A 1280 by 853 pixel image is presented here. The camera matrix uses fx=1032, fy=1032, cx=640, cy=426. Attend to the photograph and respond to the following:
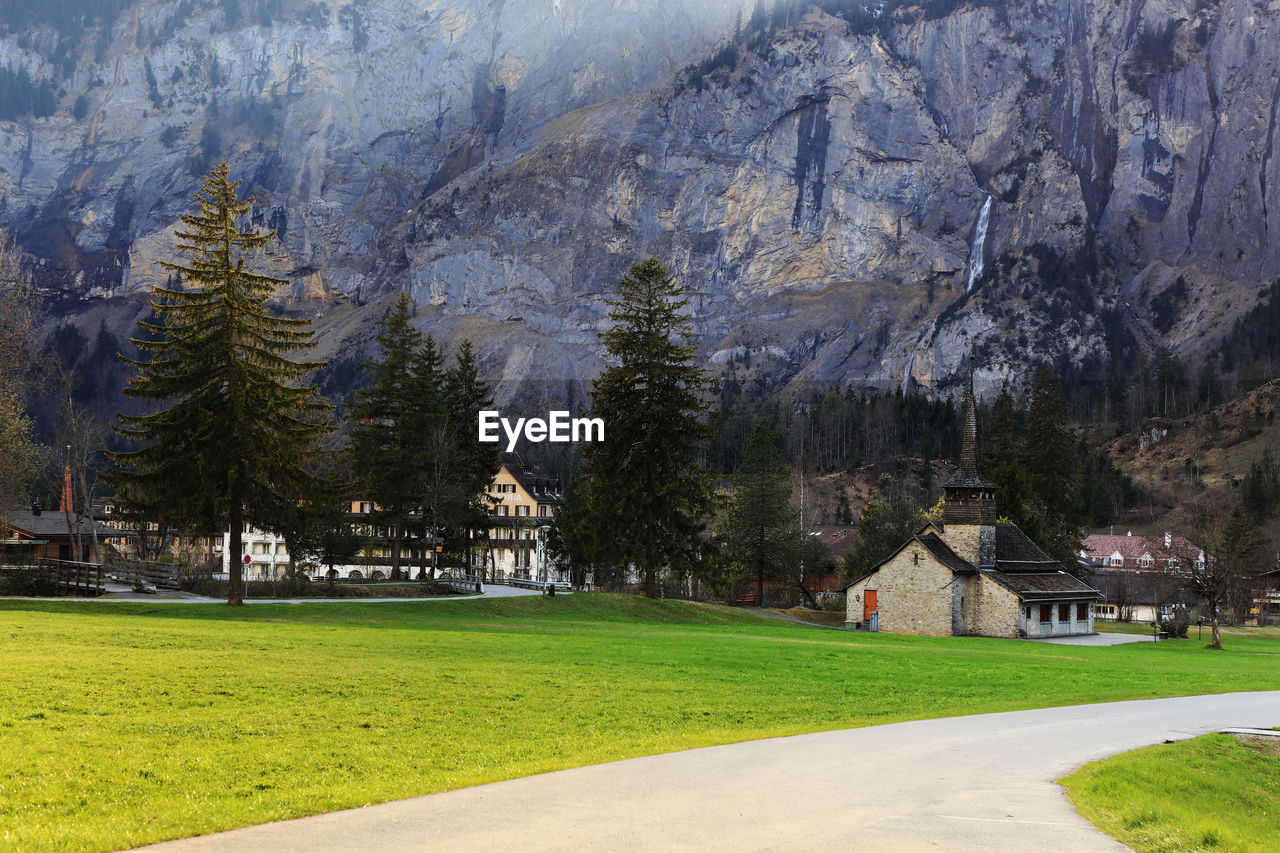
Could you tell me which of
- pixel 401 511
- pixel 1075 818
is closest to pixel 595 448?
pixel 401 511

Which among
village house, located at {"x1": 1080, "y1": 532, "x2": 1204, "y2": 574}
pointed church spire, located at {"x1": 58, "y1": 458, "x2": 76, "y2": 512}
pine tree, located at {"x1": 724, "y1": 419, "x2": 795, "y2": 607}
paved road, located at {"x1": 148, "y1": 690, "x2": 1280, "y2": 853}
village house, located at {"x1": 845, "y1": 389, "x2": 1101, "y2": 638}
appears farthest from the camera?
village house, located at {"x1": 1080, "y1": 532, "x2": 1204, "y2": 574}

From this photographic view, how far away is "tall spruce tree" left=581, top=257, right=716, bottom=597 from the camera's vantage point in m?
55.5

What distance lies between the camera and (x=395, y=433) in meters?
62.7

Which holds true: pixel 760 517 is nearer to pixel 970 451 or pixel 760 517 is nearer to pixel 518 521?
pixel 970 451

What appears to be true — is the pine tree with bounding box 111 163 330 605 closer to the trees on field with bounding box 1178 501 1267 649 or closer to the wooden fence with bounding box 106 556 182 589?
the wooden fence with bounding box 106 556 182 589

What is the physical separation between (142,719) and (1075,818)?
12589mm

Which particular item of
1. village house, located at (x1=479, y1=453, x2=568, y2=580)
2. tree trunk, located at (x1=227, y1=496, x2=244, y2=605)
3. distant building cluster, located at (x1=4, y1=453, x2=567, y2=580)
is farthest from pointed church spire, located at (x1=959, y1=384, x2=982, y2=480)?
tree trunk, located at (x1=227, y1=496, x2=244, y2=605)

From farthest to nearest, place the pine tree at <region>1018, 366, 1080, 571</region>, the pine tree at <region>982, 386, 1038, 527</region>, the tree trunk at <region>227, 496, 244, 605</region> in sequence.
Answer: the pine tree at <region>1018, 366, 1080, 571</region> < the pine tree at <region>982, 386, 1038, 527</region> < the tree trunk at <region>227, 496, 244, 605</region>

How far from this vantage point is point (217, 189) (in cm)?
4256

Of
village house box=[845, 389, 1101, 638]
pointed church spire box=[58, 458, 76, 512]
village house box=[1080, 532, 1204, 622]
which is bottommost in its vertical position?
village house box=[1080, 532, 1204, 622]

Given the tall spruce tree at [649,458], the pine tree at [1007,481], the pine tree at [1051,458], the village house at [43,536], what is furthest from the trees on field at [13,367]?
the pine tree at [1051,458]

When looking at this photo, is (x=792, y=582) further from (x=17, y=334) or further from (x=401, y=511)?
(x=17, y=334)

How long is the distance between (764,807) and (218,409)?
3472 cm

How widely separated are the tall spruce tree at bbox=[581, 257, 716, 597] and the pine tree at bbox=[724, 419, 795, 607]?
2141cm
